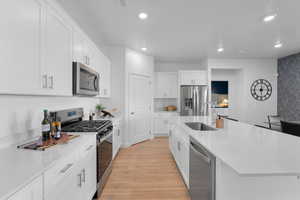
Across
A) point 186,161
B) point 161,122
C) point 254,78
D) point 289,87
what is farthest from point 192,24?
point 289,87

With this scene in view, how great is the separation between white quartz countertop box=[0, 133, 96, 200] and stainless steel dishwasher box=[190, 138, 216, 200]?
1.20 m

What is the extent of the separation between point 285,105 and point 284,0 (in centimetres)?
427

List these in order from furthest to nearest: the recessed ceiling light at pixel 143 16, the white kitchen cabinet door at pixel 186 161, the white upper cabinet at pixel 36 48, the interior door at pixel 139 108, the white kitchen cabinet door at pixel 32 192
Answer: the interior door at pixel 139 108, the recessed ceiling light at pixel 143 16, the white kitchen cabinet door at pixel 186 161, the white upper cabinet at pixel 36 48, the white kitchen cabinet door at pixel 32 192

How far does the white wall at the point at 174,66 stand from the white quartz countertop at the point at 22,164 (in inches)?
199

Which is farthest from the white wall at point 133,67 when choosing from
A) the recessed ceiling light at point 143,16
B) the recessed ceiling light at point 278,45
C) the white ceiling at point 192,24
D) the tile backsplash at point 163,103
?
the recessed ceiling light at point 278,45

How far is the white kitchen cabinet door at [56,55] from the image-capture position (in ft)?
4.54

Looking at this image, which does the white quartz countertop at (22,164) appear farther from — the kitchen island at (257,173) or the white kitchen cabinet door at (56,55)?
the kitchen island at (257,173)

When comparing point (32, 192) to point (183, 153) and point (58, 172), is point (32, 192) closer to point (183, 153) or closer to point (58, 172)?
point (58, 172)

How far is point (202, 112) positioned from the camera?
207 inches

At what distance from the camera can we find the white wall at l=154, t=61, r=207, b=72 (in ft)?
19.8

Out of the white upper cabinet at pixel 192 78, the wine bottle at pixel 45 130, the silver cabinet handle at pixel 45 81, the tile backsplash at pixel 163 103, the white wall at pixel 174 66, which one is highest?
the white wall at pixel 174 66

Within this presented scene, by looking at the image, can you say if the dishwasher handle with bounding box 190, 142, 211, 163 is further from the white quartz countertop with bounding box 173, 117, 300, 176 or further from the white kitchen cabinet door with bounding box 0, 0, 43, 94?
the white kitchen cabinet door with bounding box 0, 0, 43, 94

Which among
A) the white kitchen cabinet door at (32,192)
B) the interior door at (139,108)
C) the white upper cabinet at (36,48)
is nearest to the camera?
the white kitchen cabinet door at (32,192)

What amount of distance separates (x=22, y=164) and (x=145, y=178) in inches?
77.2
